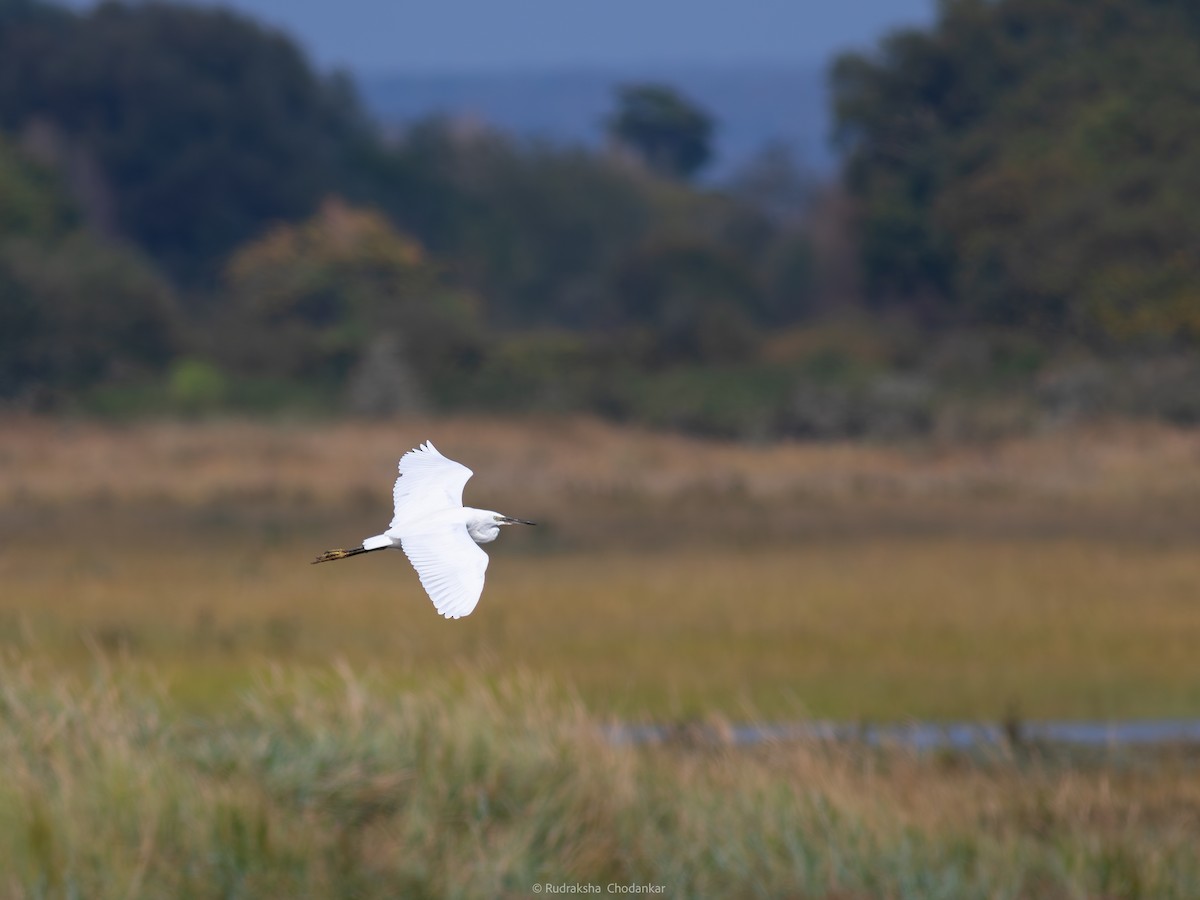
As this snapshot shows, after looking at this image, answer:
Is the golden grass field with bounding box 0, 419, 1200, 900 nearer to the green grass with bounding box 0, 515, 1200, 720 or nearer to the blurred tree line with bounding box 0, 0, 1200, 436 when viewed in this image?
the green grass with bounding box 0, 515, 1200, 720

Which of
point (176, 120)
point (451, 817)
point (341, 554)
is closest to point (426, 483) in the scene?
point (341, 554)

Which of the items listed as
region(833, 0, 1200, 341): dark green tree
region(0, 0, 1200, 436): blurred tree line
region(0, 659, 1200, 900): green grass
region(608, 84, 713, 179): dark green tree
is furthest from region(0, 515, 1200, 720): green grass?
region(608, 84, 713, 179): dark green tree

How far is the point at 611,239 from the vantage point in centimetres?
11394

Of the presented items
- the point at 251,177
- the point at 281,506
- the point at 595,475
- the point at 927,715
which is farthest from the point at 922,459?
the point at 251,177

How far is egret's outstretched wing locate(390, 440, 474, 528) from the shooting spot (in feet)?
17.0

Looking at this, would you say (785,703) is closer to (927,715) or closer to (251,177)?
(927,715)

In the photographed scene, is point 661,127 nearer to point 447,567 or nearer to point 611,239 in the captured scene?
point 611,239

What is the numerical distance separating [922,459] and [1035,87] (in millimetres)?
39665

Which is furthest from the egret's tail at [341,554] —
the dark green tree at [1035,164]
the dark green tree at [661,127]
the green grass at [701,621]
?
the dark green tree at [661,127]

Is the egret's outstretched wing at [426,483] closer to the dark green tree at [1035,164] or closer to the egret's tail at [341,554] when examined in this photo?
the egret's tail at [341,554]

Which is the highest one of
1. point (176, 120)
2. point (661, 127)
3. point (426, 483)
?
point (661, 127)

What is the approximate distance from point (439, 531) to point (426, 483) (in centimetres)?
16

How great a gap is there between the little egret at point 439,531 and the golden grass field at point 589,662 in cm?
36

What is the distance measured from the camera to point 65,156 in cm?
9512
